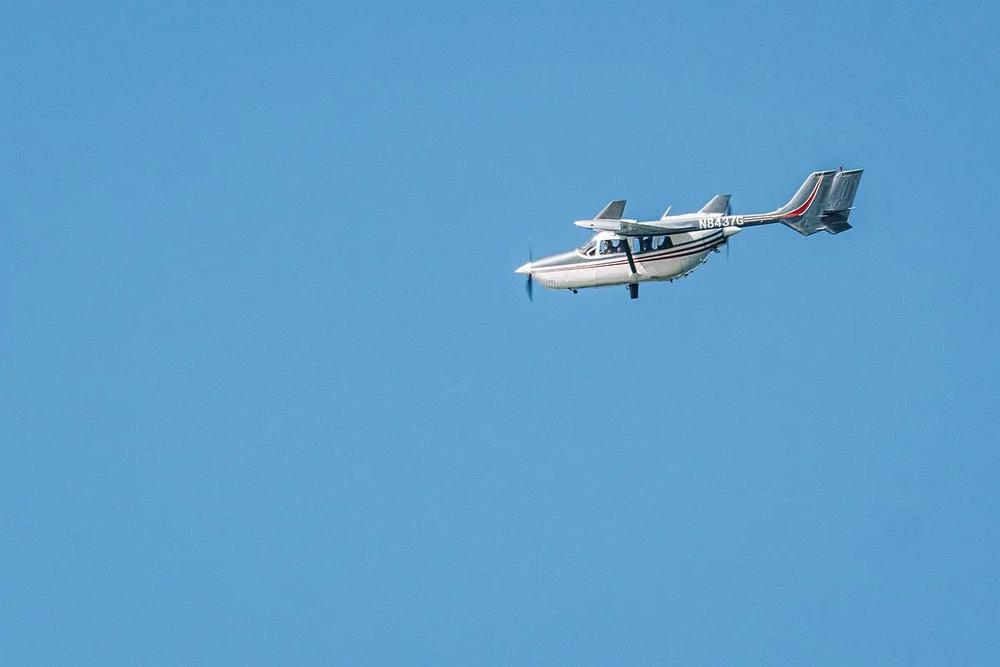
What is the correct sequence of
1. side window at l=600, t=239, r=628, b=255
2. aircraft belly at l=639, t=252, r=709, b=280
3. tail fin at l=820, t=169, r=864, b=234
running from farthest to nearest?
side window at l=600, t=239, r=628, b=255
aircraft belly at l=639, t=252, r=709, b=280
tail fin at l=820, t=169, r=864, b=234

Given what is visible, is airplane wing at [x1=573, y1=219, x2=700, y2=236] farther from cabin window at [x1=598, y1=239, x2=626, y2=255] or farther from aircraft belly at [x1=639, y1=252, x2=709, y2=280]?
cabin window at [x1=598, y1=239, x2=626, y2=255]

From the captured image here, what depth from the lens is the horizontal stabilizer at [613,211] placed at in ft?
331

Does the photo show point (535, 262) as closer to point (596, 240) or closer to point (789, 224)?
point (596, 240)

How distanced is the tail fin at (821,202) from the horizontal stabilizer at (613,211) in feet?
22.9

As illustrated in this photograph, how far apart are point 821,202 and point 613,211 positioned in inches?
361

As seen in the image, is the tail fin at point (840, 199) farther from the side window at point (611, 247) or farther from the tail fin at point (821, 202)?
the side window at point (611, 247)

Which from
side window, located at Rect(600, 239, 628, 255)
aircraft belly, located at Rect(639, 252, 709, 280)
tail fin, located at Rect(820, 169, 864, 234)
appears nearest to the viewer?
tail fin, located at Rect(820, 169, 864, 234)

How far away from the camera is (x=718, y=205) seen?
335 ft

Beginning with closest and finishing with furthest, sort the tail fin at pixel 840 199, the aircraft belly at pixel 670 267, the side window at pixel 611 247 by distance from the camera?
the tail fin at pixel 840 199, the aircraft belly at pixel 670 267, the side window at pixel 611 247

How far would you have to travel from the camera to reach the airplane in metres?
101

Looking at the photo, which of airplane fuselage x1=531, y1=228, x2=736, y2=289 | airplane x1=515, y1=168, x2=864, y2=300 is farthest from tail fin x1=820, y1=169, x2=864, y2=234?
airplane fuselage x1=531, y1=228, x2=736, y2=289

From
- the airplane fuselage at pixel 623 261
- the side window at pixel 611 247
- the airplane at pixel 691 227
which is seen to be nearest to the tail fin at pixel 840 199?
the airplane at pixel 691 227

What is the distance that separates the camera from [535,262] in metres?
108

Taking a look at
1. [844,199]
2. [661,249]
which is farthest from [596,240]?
[844,199]
